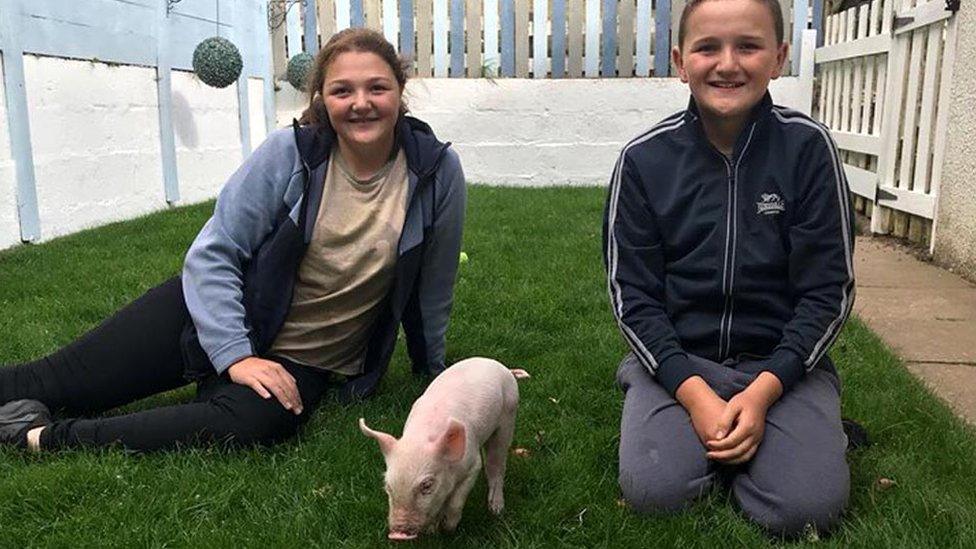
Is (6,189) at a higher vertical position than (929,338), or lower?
higher

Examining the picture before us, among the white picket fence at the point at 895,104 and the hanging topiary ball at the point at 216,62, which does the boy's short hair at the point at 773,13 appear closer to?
the white picket fence at the point at 895,104

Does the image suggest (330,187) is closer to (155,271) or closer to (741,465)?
(741,465)

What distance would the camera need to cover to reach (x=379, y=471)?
251 centimetres

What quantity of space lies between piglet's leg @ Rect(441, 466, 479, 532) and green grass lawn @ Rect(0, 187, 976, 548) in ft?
0.18

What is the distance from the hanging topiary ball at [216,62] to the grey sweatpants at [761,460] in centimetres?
626

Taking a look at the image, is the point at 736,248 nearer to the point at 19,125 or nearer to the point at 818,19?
the point at 19,125

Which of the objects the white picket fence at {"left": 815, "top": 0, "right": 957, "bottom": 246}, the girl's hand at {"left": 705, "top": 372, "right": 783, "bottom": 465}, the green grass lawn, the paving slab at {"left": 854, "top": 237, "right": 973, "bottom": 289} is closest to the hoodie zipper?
the girl's hand at {"left": 705, "top": 372, "right": 783, "bottom": 465}

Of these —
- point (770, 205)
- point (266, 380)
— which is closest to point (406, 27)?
point (266, 380)

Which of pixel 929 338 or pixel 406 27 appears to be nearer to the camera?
pixel 929 338

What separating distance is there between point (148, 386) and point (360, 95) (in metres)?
1.14

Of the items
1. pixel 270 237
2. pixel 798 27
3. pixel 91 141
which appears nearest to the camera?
pixel 270 237

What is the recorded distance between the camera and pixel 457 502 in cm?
202

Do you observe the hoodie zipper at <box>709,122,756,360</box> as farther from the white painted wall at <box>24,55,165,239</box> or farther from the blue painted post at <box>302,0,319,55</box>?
the blue painted post at <box>302,0,319,55</box>

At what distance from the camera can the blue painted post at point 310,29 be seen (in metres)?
9.64
